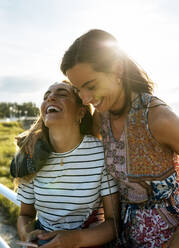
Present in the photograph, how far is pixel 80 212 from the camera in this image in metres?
2.31

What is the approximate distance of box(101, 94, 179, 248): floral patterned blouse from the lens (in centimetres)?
193

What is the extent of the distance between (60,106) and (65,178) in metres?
0.57

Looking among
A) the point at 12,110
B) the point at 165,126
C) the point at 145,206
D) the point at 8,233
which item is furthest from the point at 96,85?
the point at 12,110

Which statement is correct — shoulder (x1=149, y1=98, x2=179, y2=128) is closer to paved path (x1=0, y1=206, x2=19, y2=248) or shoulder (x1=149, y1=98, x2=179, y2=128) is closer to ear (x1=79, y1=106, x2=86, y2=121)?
ear (x1=79, y1=106, x2=86, y2=121)

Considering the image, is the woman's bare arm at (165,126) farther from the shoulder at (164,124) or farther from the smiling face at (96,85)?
the smiling face at (96,85)

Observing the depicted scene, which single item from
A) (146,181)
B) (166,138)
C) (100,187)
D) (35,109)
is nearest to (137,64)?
(166,138)

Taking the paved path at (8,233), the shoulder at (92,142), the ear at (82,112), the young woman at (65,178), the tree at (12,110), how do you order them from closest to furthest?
the young woman at (65,178) < the shoulder at (92,142) < the ear at (82,112) < the paved path at (8,233) < the tree at (12,110)

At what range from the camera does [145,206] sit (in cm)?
200

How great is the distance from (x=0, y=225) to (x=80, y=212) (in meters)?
2.36

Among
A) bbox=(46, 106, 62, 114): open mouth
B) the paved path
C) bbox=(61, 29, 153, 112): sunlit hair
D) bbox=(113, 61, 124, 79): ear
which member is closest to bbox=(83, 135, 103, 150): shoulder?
bbox=(46, 106, 62, 114): open mouth

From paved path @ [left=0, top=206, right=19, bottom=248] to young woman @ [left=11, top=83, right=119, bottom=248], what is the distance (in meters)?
1.49

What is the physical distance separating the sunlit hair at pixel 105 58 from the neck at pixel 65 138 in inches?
21.4

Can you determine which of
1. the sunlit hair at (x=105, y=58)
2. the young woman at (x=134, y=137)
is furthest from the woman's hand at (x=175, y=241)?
the sunlit hair at (x=105, y=58)

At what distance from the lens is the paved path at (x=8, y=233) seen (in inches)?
146
